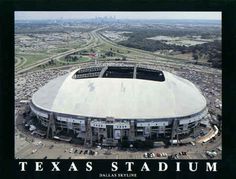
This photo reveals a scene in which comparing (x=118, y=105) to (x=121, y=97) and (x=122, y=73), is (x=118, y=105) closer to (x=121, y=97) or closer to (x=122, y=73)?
(x=121, y=97)

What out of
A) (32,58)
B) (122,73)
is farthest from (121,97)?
(32,58)

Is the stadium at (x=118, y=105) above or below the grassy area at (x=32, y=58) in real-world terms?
below

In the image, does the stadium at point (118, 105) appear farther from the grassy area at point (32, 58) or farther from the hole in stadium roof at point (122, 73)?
the grassy area at point (32, 58)

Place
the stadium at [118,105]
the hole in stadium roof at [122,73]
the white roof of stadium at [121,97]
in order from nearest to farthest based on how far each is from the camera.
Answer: the stadium at [118,105] → the white roof of stadium at [121,97] → the hole in stadium roof at [122,73]

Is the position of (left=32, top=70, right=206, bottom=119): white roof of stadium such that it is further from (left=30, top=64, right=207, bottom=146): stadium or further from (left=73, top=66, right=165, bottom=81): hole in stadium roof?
(left=73, top=66, right=165, bottom=81): hole in stadium roof

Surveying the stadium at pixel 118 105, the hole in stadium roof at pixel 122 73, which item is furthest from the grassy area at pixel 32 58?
the hole in stadium roof at pixel 122 73

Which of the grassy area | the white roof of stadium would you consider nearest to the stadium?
the white roof of stadium

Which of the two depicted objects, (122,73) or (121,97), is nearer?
(121,97)
